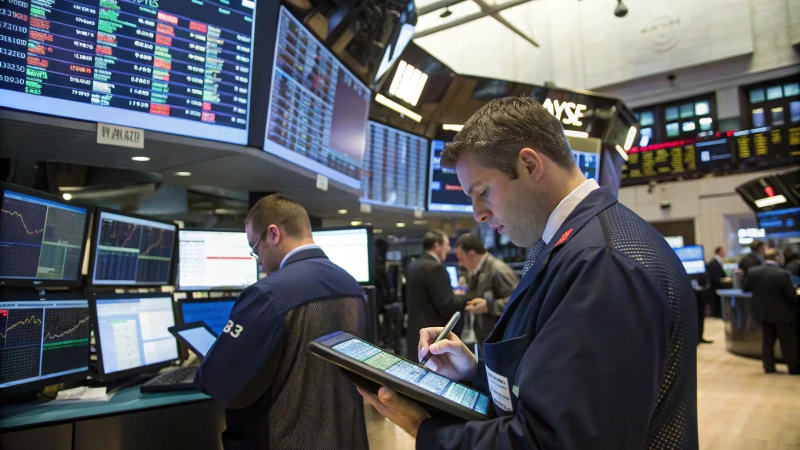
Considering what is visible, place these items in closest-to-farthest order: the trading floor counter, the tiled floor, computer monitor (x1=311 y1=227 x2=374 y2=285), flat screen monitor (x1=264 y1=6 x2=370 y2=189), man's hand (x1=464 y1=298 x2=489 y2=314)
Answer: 1. the trading floor counter
2. flat screen monitor (x1=264 y1=6 x2=370 y2=189)
3. computer monitor (x1=311 y1=227 x2=374 y2=285)
4. the tiled floor
5. man's hand (x1=464 y1=298 x2=489 y2=314)

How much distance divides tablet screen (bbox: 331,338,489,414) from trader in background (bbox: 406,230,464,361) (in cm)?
323

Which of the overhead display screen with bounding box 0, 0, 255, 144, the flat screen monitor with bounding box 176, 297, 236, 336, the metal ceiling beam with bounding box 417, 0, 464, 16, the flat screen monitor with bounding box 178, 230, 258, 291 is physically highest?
the metal ceiling beam with bounding box 417, 0, 464, 16

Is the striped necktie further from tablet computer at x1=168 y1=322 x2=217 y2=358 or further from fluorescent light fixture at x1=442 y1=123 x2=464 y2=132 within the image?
fluorescent light fixture at x1=442 y1=123 x2=464 y2=132

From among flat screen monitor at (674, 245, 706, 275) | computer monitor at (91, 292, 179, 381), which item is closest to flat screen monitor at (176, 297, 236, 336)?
computer monitor at (91, 292, 179, 381)

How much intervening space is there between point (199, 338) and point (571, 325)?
76.6 inches

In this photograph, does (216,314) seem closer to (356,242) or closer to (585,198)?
(356,242)

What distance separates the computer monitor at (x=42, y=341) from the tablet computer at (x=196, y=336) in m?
0.33

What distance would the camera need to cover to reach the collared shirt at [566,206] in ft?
3.24

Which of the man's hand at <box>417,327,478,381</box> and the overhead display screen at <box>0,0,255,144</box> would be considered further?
the overhead display screen at <box>0,0,255,144</box>

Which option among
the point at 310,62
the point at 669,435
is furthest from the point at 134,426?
the point at 310,62

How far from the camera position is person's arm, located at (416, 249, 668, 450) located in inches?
27.5

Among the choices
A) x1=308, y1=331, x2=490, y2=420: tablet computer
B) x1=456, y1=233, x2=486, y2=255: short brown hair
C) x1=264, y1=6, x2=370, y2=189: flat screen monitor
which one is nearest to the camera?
x1=308, y1=331, x2=490, y2=420: tablet computer

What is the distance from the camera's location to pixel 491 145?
1021mm

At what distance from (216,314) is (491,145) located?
7.67 ft
